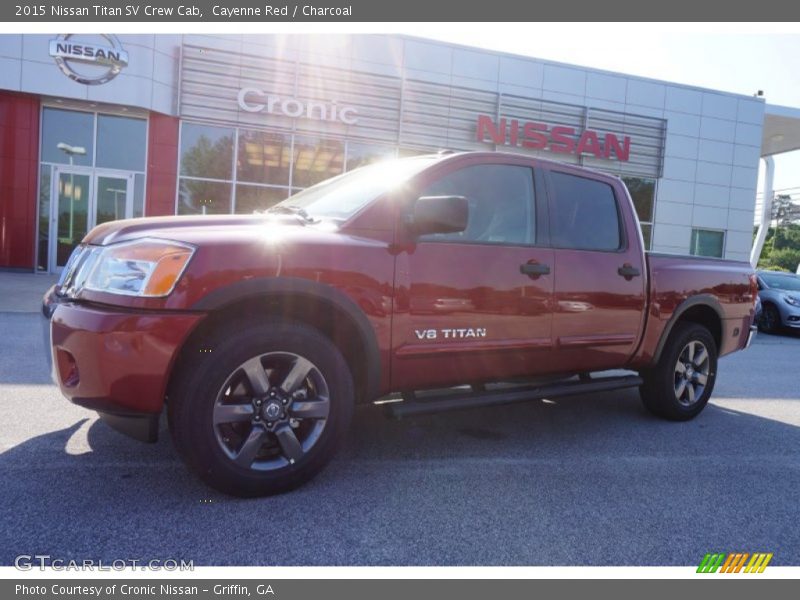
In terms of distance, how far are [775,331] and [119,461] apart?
1335 cm

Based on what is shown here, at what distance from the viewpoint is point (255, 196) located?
54.6ft

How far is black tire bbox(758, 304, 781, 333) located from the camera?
12.4 metres

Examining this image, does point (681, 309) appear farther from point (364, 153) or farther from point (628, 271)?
point (364, 153)

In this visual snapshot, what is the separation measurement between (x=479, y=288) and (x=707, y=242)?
21752mm

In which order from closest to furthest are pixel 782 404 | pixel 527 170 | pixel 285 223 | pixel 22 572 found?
pixel 22 572, pixel 285 223, pixel 527 170, pixel 782 404

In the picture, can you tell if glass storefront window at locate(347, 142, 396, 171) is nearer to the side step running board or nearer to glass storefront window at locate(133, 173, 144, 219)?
glass storefront window at locate(133, 173, 144, 219)

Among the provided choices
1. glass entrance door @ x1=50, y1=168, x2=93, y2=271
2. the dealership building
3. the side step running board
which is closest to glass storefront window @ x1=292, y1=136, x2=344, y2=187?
the dealership building

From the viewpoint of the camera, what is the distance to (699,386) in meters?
4.84

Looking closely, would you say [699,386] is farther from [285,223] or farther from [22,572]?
[22,572]

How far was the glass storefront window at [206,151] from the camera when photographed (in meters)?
15.9

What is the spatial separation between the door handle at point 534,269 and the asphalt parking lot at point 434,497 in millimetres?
1127

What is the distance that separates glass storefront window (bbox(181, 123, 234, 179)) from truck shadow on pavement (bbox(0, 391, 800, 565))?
1346 cm

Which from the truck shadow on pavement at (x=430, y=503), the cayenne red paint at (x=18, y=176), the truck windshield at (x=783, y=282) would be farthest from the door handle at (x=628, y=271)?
the cayenne red paint at (x=18, y=176)
